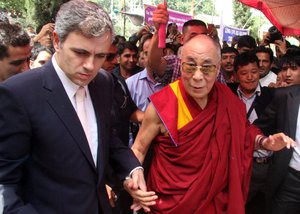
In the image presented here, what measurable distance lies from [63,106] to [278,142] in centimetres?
125

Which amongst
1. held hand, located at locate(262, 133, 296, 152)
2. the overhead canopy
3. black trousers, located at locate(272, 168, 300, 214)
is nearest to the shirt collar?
held hand, located at locate(262, 133, 296, 152)

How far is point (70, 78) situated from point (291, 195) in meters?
1.87

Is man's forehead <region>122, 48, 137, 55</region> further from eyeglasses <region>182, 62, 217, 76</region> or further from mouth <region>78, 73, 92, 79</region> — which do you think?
mouth <region>78, 73, 92, 79</region>

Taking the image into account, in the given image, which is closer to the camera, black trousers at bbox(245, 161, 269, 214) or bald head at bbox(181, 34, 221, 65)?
bald head at bbox(181, 34, 221, 65)

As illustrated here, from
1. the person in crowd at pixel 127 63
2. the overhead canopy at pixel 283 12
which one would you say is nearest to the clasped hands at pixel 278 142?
the person in crowd at pixel 127 63

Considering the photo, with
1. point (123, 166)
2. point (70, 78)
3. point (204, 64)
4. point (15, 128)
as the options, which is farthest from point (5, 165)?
point (204, 64)

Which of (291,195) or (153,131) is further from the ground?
(153,131)

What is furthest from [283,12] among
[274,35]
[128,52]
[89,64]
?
[89,64]

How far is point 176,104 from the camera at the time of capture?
6.64 feet

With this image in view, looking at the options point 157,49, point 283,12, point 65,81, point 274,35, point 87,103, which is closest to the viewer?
point 65,81

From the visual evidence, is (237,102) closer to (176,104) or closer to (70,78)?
(176,104)

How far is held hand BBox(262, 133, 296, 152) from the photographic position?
6.03ft

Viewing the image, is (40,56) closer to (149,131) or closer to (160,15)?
(160,15)

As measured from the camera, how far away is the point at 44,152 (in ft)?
4.12
